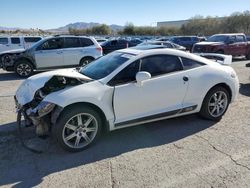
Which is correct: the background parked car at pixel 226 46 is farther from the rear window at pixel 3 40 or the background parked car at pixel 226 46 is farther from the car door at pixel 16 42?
the rear window at pixel 3 40

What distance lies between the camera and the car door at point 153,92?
4.35m

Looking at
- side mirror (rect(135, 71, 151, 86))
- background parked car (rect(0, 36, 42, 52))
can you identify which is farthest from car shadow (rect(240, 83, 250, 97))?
background parked car (rect(0, 36, 42, 52))

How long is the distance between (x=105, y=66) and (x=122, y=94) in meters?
0.80

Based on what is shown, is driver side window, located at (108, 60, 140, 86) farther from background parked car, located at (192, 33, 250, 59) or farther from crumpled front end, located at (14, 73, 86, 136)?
background parked car, located at (192, 33, 250, 59)

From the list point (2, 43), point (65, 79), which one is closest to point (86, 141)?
point (65, 79)

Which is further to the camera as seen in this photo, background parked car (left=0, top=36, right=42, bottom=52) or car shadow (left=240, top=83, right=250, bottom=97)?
background parked car (left=0, top=36, right=42, bottom=52)

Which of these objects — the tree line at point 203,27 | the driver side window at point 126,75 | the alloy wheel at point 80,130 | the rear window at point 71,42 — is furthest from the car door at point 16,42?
the tree line at point 203,27

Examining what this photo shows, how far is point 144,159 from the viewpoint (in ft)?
12.9

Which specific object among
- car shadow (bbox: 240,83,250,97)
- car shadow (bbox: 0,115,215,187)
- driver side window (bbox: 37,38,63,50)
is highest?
driver side window (bbox: 37,38,63,50)

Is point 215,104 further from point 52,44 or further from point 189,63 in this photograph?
point 52,44

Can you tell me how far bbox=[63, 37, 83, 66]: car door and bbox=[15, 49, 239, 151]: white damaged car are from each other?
6.98m

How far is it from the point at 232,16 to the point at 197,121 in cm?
6100

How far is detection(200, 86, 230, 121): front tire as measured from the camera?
5258 mm

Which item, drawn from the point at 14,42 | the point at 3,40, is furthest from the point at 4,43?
the point at 14,42
